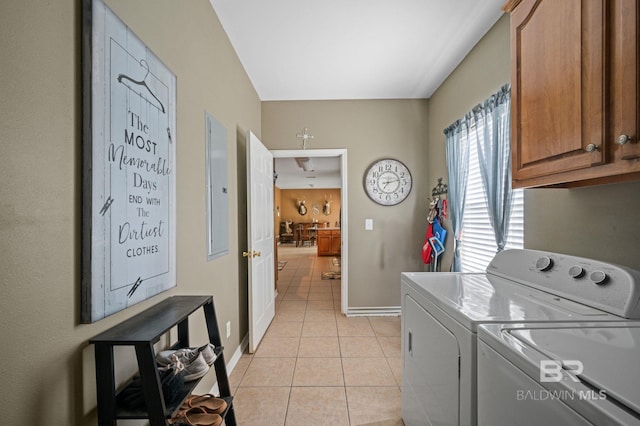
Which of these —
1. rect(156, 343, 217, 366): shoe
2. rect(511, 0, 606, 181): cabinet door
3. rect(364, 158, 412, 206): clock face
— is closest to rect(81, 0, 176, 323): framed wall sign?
rect(156, 343, 217, 366): shoe

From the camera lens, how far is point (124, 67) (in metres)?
1.02

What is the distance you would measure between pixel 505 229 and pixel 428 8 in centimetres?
161

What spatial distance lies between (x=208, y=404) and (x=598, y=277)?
5.58 ft

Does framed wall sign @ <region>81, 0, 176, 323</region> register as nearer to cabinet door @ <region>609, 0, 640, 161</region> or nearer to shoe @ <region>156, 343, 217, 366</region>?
shoe @ <region>156, 343, 217, 366</region>

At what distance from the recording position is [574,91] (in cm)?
102

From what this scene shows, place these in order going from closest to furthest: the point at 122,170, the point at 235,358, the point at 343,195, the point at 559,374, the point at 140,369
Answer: the point at 559,374 → the point at 140,369 → the point at 122,170 → the point at 235,358 → the point at 343,195

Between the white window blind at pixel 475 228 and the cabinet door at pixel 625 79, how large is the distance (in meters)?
1.23

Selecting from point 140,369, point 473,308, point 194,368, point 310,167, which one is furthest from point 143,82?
point 310,167

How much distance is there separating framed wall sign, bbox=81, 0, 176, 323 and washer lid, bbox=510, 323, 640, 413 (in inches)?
50.3

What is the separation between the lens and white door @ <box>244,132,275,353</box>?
2.55m

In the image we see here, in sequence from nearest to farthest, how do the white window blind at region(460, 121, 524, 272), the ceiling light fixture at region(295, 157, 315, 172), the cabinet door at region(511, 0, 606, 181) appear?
the cabinet door at region(511, 0, 606, 181) → the white window blind at region(460, 121, 524, 272) → the ceiling light fixture at region(295, 157, 315, 172)

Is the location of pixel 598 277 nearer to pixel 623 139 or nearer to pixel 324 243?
pixel 623 139

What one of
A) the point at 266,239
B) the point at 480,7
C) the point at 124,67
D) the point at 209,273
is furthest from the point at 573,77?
the point at 266,239

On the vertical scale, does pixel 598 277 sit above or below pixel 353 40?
below
